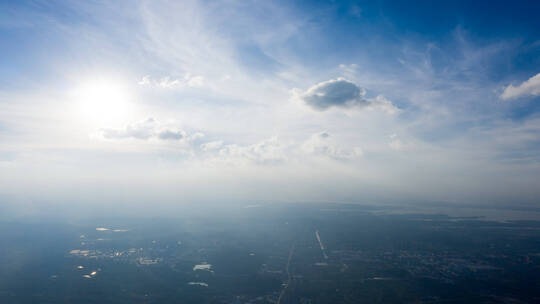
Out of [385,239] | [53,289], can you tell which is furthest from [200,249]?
[385,239]

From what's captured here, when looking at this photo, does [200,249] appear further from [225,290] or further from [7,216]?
[7,216]

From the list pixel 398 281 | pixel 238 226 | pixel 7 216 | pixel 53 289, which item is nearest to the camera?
pixel 53 289

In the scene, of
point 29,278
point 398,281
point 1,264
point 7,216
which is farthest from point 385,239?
point 7,216

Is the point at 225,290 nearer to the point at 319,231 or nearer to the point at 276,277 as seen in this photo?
the point at 276,277

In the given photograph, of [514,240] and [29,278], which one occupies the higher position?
[514,240]

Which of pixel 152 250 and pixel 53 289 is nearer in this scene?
pixel 53 289

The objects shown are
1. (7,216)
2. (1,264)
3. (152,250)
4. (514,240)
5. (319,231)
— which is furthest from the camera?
(7,216)

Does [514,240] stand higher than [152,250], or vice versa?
[514,240]

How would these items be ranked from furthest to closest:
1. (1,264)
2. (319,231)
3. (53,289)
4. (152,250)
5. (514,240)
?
(319,231)
(514,240)
(152,250)
(1,264)
(53,289)

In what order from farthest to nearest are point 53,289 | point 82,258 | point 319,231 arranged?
point 319,231, point 82,258, point 53,289
